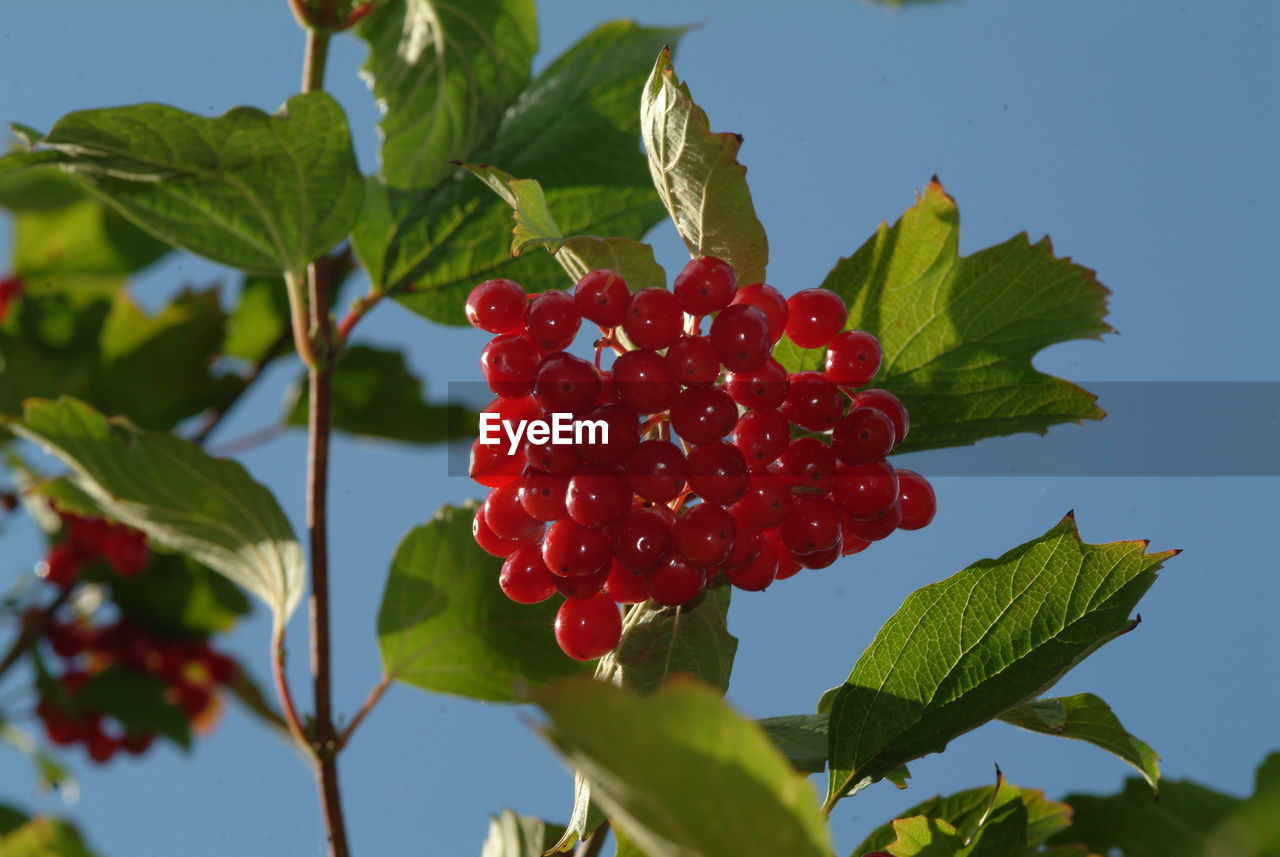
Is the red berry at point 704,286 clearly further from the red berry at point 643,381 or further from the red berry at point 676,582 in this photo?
the red berry at point 676,582

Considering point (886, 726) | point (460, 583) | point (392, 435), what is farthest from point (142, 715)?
point (886, 726)

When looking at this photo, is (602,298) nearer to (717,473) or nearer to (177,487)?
(717,473)

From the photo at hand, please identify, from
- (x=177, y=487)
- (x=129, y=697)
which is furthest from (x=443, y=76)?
(x=129, y=697)

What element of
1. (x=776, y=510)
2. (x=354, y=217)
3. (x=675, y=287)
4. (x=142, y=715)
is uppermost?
(x=354, y=217)

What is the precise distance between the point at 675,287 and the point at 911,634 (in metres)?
0.26

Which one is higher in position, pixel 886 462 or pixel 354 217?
pixel 354 217

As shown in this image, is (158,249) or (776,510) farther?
(158,249)

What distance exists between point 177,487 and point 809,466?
682 mm

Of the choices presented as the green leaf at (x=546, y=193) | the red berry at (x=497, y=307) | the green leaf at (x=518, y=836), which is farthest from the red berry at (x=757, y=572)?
the green leaf at (x=546, y=193)

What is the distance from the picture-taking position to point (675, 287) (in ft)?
2.36

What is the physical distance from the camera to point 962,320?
2.68 feet

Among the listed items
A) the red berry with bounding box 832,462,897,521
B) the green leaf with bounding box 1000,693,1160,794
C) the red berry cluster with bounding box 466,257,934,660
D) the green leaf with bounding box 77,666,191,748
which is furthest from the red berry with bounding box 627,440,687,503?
the green leaf with bounding box 77,666,191,748

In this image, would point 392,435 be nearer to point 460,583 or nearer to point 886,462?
point 460,583

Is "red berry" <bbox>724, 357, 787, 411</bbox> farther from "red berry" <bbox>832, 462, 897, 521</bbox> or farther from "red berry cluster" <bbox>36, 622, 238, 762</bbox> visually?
"red berry cluster" <bbox>36, 622, 238, 762</bbox>
